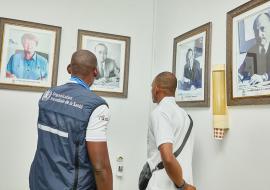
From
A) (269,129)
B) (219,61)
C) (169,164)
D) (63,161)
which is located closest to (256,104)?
(269,129)

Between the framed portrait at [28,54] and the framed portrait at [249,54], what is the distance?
1393 millimetres

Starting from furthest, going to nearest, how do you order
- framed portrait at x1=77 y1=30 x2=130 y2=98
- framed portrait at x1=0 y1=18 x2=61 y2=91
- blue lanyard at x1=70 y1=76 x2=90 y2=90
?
framed portrait at x1=77 y1=30 x2=130 y2=98 → framed portrait at x1=0 y1=18 x2=61 y2=91 → blue lanyard at x1=70 y1=76 x2=90 y2=90

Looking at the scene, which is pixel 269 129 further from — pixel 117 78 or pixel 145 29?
pixel 145 29

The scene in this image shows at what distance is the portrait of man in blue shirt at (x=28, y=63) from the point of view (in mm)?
2309

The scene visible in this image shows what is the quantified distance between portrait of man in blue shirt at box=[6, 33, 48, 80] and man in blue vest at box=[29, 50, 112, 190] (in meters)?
1.11

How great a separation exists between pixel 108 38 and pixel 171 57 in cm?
58

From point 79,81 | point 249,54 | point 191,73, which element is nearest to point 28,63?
point 79,81

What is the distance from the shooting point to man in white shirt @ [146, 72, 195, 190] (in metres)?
1.48

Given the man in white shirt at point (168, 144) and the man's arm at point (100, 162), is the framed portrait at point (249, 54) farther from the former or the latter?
the man's arm at point (100, 162)

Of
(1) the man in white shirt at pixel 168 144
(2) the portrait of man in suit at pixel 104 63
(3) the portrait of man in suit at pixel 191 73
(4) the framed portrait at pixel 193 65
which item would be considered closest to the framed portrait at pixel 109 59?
(2) the portrait of man in suit at pixel 104 63

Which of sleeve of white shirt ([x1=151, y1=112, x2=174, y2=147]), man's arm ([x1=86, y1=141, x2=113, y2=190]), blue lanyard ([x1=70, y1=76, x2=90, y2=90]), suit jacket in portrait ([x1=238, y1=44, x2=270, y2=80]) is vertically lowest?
man's arm ([x1=86, y1=141, x2=113, y2=190])

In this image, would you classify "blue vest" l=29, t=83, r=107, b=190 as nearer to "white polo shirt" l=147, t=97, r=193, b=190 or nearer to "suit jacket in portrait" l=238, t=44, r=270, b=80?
"white polo shirt" l=147, t=97, r=193, b=190

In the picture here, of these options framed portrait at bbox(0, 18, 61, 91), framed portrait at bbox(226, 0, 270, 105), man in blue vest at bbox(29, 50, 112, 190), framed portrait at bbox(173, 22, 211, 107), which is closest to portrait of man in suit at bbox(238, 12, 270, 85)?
framed portrait at bbox(226, 0, 270, 105)

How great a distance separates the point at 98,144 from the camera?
49.5 inches
